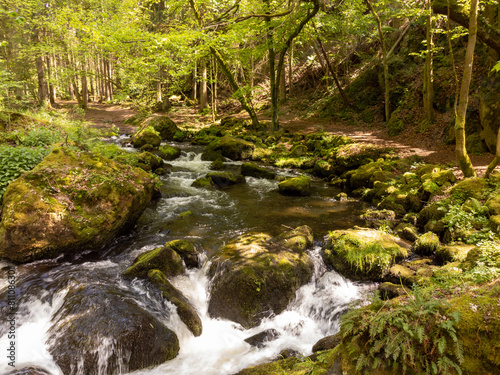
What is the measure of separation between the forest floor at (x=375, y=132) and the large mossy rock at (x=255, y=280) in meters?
7.10

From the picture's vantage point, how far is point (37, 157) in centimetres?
756

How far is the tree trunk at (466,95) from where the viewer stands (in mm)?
7047

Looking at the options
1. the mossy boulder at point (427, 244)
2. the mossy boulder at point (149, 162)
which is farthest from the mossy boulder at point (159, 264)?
the mossy boulder at point (149, 162)

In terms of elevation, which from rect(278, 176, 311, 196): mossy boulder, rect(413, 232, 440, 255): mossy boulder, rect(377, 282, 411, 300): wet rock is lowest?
rect(377, 282, 411, 300): wet rock

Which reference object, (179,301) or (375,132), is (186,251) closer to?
(179,301)

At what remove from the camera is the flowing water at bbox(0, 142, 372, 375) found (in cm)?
449

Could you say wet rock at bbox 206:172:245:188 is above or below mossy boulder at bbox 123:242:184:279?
above

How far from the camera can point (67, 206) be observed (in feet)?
21.2

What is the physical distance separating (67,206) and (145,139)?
1185cm

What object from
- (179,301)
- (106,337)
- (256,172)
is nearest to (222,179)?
(256,172)

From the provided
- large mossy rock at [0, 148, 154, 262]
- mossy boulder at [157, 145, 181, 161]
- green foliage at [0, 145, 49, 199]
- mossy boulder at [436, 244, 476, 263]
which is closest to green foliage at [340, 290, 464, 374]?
mossy boulder at [436, 244, 476, 263]

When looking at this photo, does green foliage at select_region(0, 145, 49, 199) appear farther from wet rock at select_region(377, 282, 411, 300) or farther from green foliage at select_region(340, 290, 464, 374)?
wet rock at select_region(377, 282, 411, 300)

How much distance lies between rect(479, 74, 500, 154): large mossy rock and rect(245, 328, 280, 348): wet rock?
1094 centimetres

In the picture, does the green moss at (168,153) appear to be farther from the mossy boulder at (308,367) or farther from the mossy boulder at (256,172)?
the mossy boulder at (308,367)
